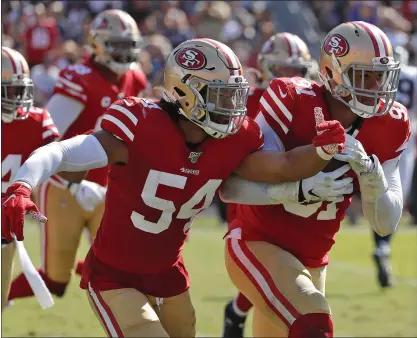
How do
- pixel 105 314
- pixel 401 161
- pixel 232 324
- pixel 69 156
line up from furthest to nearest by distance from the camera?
pixel 401 161
pixel 232 324
pixel 105 314
pixel 69 156

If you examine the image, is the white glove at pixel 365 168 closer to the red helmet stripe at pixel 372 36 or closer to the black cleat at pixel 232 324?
the red helmet stripe at pixel 372 36

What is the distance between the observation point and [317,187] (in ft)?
12.4

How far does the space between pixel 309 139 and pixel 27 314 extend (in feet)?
9.78

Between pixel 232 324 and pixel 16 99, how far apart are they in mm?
1605

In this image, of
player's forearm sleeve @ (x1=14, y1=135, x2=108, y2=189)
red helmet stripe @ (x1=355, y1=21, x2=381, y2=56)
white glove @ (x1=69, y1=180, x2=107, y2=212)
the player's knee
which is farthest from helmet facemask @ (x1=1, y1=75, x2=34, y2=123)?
the player's knee

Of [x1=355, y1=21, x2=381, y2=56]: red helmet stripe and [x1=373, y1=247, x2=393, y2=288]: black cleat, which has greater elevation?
[x1=355, y1=21, x2=381, y2=56]: red helmet stripe

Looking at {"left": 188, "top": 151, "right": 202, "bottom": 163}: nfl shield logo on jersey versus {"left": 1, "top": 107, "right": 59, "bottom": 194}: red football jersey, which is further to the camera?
{"left": 1, "top": 107, "right": 59, "bottom": 194}: red football jersey

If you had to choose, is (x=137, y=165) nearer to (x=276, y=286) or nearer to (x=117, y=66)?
(x=276, y=286)

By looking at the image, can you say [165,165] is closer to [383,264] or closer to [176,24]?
[383,264]

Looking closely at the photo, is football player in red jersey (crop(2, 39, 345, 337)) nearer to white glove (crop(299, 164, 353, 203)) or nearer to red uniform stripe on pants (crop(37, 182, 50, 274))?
white glove (crop(299, 164, 353, 203))

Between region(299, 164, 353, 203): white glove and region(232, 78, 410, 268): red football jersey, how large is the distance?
0.18 meters

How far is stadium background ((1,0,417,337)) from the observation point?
625 cm

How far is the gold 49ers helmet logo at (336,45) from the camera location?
155 inches

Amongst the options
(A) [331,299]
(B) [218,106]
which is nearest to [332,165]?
(B) [218,106]
